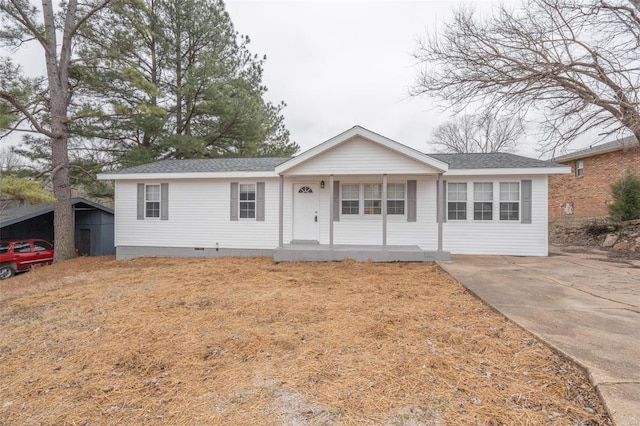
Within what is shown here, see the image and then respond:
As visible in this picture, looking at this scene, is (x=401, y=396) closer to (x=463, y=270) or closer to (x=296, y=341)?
(x=296, y=341)

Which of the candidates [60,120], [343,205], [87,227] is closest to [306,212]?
[343,205]

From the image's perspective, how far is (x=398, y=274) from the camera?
22.0 feet

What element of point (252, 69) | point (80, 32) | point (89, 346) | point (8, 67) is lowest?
point (89, 346)

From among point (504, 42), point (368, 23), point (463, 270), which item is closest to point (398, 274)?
point (463, 270)

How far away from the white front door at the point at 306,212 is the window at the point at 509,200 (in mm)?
5719

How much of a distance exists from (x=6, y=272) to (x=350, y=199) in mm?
11499

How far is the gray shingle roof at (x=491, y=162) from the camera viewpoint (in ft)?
27.8

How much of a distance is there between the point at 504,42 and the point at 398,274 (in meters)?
7.71

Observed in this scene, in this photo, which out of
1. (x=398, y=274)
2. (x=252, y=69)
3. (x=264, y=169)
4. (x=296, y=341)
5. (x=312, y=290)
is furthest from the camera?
(x=252, y=69)

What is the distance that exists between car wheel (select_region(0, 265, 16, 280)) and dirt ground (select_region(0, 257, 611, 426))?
5.97 meters

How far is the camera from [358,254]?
27.1 feet

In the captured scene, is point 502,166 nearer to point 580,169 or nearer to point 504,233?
point 504,233

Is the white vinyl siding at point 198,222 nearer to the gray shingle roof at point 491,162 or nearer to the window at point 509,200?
the gray shingle roof at point 491,162

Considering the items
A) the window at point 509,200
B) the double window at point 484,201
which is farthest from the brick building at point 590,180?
the double window at point 484,201
